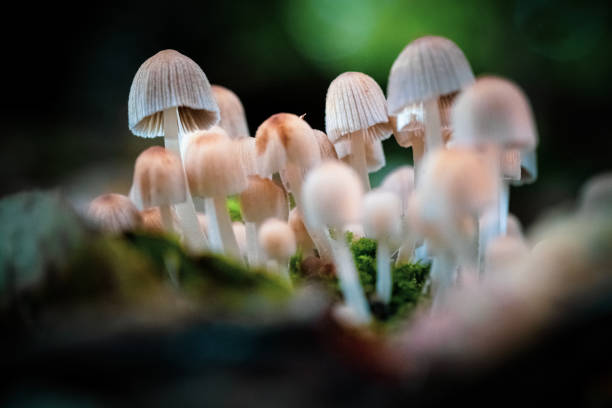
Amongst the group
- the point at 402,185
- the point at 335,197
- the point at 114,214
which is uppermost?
the point at 402,185

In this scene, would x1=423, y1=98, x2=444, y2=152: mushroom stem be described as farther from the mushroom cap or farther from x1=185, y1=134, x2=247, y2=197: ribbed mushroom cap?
x1=185, y1=134, x2=247, y2=197: ribbed mushroom cap

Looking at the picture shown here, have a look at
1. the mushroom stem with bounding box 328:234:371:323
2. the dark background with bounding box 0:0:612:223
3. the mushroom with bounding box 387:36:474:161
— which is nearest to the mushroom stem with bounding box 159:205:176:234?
the mushroom stem with bounding box 328:234:371:323

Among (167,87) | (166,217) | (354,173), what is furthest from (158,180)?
(354,173)

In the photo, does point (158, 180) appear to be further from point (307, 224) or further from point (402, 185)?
point (402, 185)

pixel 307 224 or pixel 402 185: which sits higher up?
pixel 402 185

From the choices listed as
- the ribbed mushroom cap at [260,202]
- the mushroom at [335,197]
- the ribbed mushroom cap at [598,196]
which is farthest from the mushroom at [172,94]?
the ribbed mushroom cap at [598,196]

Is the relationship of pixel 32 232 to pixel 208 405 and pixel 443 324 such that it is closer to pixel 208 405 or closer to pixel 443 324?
pixel 208 405

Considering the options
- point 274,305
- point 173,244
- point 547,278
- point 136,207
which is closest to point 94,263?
point 173,244

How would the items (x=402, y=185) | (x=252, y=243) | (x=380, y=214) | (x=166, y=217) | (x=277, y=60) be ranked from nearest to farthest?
(x=380, y=214), (x=166, y=217), (x=252, y=243), (x=402, y=185), (x=277, y=60)
